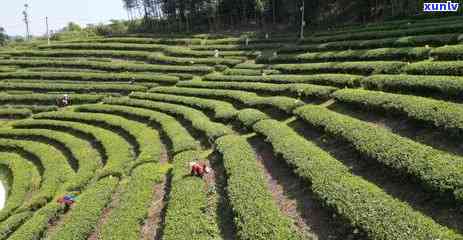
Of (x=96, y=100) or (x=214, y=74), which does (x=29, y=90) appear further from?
(x=214, y=74)

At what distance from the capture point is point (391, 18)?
34.0 metres

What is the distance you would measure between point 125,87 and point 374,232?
1025 inches

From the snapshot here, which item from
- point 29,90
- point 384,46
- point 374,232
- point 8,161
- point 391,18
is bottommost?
point 8,161

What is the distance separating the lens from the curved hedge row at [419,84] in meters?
13.4

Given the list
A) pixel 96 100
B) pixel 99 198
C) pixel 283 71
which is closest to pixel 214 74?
pixel 283 71

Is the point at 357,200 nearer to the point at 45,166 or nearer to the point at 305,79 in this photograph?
the point at 305,79

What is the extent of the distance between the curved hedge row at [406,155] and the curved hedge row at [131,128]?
768 cm

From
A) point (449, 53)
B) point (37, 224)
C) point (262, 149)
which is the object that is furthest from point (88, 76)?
point (449, 53)

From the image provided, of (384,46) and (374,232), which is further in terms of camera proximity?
(384,46)

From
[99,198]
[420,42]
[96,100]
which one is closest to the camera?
[99,198]

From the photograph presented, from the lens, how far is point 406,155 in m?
10.0

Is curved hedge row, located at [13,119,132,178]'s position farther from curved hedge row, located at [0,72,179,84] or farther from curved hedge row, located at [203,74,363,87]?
curved hedge row, located at [203,74,363,87]

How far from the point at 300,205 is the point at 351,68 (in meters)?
11.8

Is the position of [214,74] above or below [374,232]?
above
